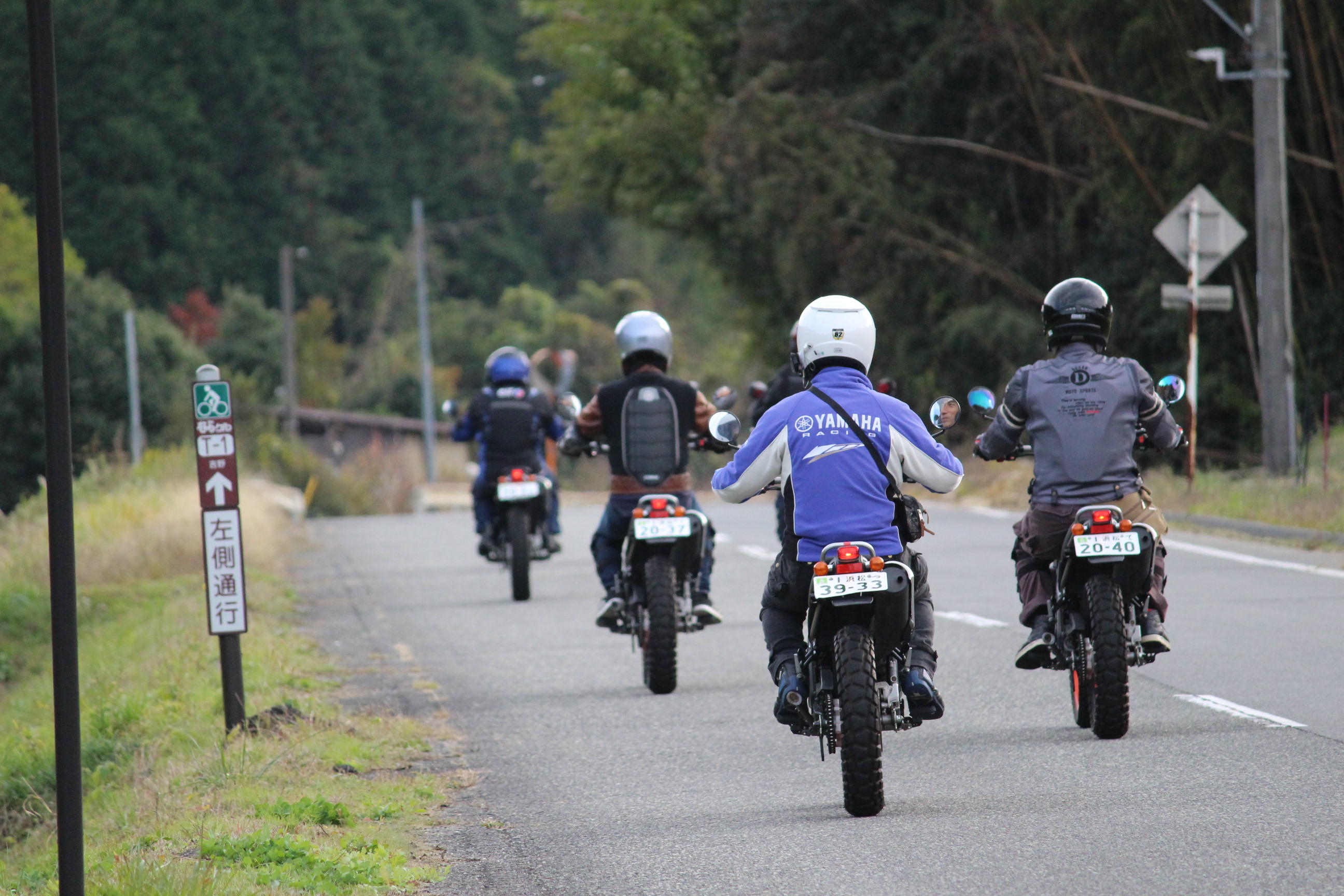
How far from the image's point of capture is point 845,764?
24.1 ft

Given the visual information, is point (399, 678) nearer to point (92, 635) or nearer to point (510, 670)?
point (510, 670)

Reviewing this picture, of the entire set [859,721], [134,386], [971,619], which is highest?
[134,386]

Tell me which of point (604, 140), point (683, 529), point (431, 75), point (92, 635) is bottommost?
point (92, 635)

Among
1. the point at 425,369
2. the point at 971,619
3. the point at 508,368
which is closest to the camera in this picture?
the point at 971,619

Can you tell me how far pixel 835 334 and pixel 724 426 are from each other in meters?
0.63

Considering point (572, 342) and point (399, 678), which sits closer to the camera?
point (399, 678)

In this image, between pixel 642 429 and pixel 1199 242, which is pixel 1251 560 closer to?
pixel 1199 242

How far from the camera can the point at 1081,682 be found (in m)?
8.95

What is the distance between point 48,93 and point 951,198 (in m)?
29.7

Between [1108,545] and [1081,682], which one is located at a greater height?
[1108,545]

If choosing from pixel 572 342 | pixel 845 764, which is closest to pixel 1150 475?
pixel 845 764

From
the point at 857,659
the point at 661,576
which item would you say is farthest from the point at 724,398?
the point at 857,659

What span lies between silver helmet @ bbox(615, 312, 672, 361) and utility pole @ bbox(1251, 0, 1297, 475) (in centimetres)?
1171

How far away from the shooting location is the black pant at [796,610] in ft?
25.2
